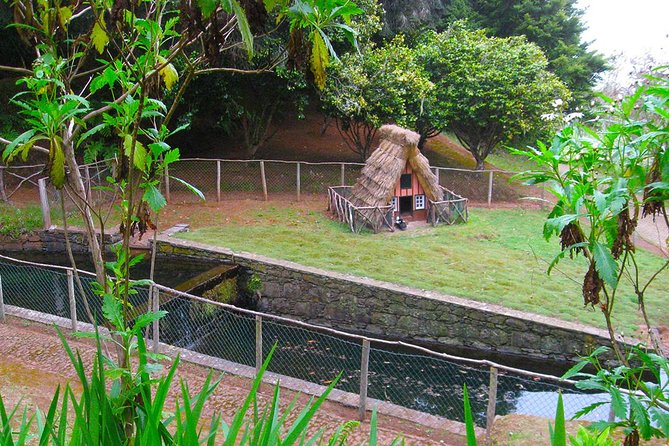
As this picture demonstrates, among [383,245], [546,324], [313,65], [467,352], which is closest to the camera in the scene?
[313,65]

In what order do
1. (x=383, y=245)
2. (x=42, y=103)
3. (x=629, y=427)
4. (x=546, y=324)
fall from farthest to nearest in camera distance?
(x=383, y=245), (x=546, y=324), (x=629, y=427), (x=42, y=103)

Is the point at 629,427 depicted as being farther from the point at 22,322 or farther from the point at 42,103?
the point at 22,322

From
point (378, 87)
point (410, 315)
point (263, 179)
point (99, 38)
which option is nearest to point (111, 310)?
point (99, 38)

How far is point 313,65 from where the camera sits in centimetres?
208

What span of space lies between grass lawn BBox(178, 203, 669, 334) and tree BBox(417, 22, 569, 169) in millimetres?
3756

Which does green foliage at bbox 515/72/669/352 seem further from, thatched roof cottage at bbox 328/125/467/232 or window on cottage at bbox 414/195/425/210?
window on cottage at bbox 414/195/425/210

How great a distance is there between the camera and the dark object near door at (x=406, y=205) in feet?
49.5

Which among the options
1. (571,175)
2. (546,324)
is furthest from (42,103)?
(546,324)

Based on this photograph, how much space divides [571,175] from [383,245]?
369 inches

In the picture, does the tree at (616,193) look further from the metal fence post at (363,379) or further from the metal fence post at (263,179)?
the metal fence post at (263,179)

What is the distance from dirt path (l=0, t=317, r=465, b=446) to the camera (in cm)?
554

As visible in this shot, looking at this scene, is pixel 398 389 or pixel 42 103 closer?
pixel 42 103

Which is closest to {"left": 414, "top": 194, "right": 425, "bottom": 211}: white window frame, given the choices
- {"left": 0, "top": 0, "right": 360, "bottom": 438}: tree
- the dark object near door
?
the dark object near door

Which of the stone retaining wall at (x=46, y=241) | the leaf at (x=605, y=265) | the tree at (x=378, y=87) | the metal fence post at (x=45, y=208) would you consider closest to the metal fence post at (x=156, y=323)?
the leaf at (x=605, y=265)
